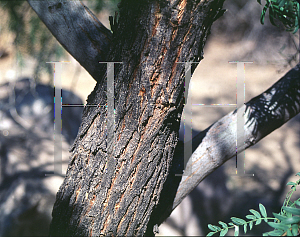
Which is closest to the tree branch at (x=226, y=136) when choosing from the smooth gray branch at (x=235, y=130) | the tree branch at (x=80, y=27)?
the smooth gray branch at (x=235, y=130)

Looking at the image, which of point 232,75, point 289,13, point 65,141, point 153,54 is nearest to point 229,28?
point 232,75

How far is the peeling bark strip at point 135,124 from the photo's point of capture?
0.56 metres

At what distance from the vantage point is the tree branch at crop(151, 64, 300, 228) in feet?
2.50

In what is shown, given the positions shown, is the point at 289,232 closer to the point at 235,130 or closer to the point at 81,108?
the point at 235,130

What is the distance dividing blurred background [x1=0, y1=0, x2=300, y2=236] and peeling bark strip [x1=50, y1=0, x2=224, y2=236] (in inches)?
20.8

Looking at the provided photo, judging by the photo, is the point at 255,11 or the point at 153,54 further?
the point at 255,11

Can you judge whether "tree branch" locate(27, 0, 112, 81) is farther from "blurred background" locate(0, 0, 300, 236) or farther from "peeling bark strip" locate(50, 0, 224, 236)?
"blurred background" locate(0, 0, 300, 236)

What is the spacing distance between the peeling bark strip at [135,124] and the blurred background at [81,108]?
527 mm

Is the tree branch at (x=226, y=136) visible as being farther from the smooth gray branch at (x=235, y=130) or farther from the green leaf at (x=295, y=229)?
the green leaf at (x=295, y=229)

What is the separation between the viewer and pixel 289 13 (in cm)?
60

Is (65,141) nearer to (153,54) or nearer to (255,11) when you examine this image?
(153,54)

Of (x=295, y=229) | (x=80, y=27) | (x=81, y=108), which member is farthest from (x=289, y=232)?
(x=81, y=108)

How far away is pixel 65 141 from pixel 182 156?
4.34ft

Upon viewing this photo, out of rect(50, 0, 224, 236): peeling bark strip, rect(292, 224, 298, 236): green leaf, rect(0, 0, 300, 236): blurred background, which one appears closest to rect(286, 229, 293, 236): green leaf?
rect(292, 224, 298, 236): green leaf
